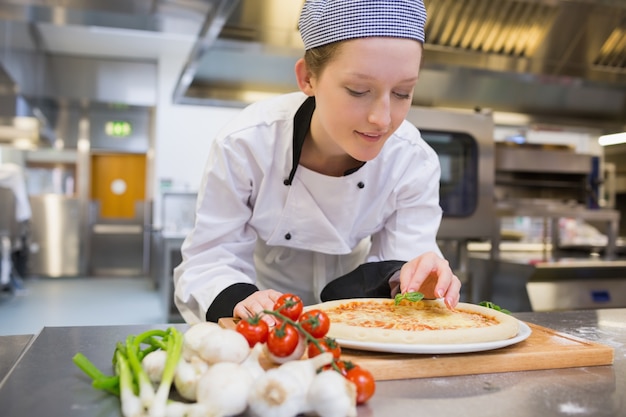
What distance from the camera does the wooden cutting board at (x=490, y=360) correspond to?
79 cm

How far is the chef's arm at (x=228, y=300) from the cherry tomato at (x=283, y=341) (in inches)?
16.0

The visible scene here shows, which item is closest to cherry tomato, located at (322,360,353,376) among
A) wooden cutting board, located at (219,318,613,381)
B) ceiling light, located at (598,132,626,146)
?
wooden cutting board, located at (219,318,613,381)

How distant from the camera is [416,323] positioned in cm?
96

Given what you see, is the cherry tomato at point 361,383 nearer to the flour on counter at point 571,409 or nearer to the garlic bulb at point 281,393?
the garlic bulb at point 281,393

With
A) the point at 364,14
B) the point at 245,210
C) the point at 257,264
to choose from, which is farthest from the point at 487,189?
the point at 364,14

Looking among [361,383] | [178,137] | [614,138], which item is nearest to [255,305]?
[361,383]

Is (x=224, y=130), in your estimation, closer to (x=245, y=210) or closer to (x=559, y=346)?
(x=245, y=210)

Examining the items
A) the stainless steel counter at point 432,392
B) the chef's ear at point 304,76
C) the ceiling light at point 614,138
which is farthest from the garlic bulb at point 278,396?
the ceiling light at point 614,138

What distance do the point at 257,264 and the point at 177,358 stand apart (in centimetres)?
95

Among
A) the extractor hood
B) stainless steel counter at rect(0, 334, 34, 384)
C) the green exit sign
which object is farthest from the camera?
the green exit sign

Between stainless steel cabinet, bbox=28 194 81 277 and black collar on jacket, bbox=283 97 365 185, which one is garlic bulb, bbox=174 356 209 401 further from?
stainless steel cabinet, bbox=28 194 81 277

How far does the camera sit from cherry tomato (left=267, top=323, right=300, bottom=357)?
2.29ft

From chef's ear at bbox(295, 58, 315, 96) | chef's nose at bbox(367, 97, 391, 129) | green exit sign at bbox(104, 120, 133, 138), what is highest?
green exit sign at bbox(104, 120, 133, 138)

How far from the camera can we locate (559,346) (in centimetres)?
90
